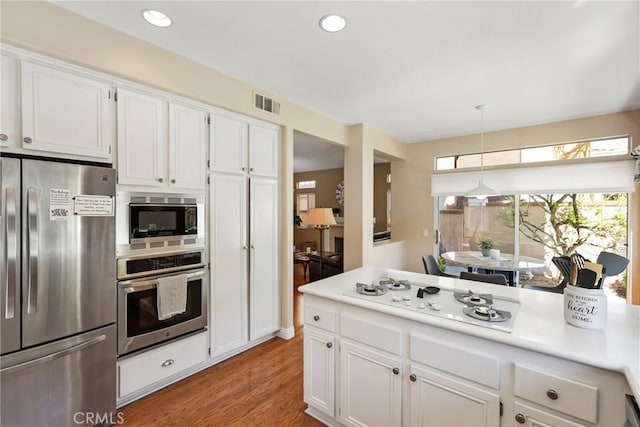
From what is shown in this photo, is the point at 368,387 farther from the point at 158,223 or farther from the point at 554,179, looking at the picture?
the point at 554,179

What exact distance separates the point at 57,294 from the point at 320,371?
5.67 ft

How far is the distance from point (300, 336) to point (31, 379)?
7.62 ft

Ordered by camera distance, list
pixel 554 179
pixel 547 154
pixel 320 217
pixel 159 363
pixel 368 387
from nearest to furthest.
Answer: pixel 368 387 < pixel 159 363 < pixel 554 179 < pixel 547 154 < pixel 320 217

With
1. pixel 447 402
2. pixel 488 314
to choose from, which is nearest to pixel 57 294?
pixel 447 402

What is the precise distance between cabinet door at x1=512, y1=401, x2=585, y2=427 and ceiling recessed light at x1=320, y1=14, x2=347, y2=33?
7.83 ft

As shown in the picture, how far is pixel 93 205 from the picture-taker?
6.12 feet

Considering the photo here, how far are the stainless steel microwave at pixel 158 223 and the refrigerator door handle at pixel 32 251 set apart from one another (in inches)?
18.2

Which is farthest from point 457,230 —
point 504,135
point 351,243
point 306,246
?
point 306,246

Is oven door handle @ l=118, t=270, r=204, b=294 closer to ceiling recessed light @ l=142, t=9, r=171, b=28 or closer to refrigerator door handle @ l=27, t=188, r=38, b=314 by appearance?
refrigerator door handle @ l=27, t=188, r=38, b=314

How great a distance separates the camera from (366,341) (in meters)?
1.70

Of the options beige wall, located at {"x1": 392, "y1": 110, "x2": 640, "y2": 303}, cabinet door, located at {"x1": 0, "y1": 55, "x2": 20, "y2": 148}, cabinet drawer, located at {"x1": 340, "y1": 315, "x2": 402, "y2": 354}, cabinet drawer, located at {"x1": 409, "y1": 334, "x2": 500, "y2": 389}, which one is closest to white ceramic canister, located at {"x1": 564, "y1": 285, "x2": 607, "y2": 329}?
cabinet drawer, located at {"x1": 409, "y1": 334, "x2": 500, "y2": 389}

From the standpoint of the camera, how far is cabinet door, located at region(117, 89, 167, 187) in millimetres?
2104

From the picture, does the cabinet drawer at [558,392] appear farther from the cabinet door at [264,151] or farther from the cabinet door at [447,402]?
the cabinet door at [264,151]

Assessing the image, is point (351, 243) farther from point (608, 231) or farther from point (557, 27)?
point (608, 231)
